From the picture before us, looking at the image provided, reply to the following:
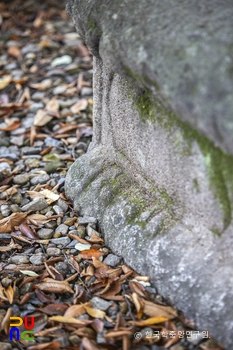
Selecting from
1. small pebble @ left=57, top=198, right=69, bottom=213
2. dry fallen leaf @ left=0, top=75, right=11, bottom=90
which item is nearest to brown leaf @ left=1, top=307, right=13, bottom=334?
small pebble @ left=57, top=198, right=69, bottom=213

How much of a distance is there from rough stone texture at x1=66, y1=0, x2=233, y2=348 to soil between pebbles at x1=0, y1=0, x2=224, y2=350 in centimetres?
6

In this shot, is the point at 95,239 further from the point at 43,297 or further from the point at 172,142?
the point at 172,142

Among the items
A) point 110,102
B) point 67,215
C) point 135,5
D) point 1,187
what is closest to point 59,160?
point 1,187

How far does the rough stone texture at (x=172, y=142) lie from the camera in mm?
1258

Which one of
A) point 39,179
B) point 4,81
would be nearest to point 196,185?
point 39,179

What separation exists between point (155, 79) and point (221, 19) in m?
0.22

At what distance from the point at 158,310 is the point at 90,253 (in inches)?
12.9

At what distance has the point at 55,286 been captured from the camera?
161 centimetres

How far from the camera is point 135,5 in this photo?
4.84 ft

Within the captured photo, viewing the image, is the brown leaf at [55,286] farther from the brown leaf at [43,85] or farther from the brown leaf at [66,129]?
the brown leaf at [43,85]

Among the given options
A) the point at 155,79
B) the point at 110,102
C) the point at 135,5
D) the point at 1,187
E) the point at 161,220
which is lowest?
the point at 1,187

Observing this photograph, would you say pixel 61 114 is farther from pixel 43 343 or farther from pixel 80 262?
pixel 43 343

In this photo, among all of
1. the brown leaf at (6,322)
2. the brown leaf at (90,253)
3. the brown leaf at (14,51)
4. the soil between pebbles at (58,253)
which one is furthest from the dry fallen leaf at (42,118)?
the brown leaf at (6,322)

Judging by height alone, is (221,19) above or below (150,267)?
above
